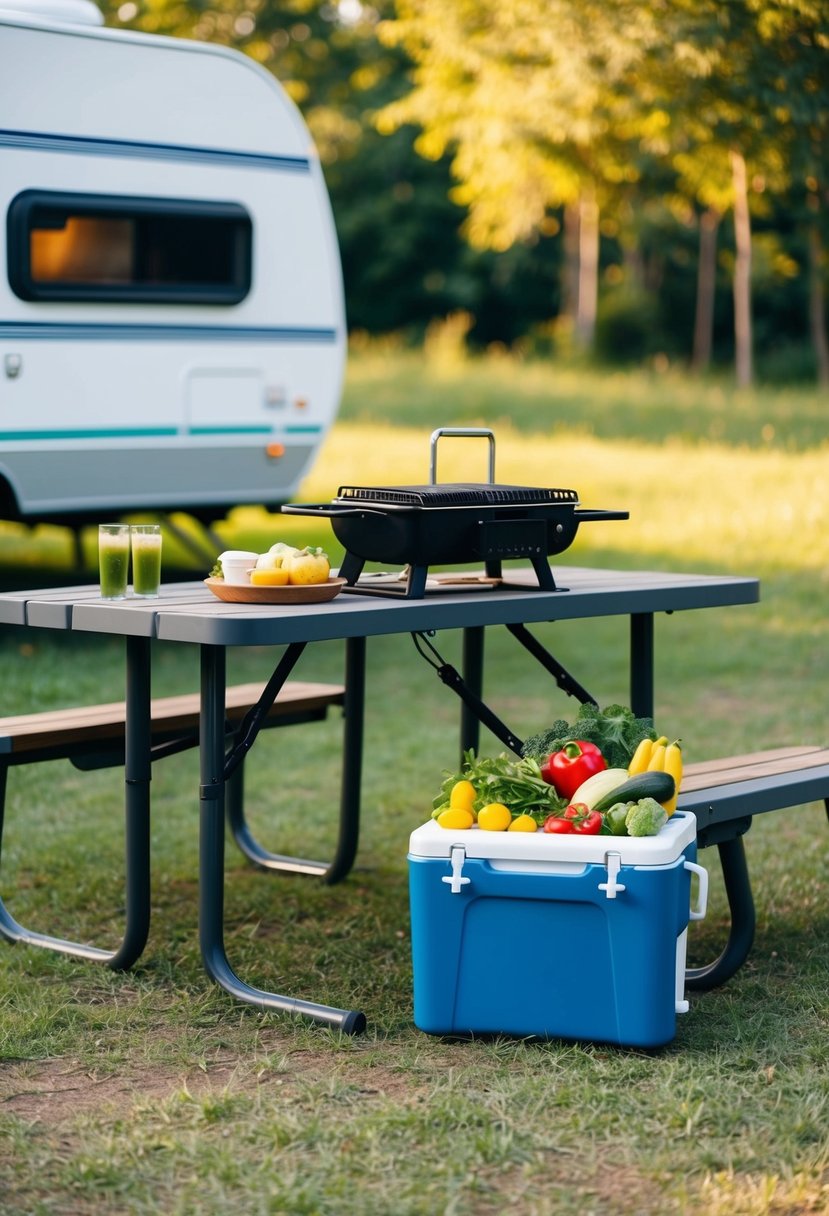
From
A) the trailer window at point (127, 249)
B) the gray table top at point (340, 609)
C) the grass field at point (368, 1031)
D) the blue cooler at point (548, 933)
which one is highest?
the trailer window at point (127, 249)

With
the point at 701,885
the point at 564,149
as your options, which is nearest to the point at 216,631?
the point at 701,885

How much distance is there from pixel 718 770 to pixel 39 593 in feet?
Result: 5.85

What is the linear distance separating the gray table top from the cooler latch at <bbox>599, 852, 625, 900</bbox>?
65 cm

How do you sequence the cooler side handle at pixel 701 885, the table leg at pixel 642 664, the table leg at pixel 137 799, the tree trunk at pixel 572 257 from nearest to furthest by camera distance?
the cooler side handle at pixel 701 885 → the table leg at pixel 137 799 → the table leg at pixel 642 664 → the tree trunk at pixel 572 257

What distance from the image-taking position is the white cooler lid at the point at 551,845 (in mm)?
3391

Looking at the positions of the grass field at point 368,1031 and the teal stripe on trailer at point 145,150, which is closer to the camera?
the grass field at point 368,1031

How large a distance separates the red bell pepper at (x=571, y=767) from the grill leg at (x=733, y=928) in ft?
1.51

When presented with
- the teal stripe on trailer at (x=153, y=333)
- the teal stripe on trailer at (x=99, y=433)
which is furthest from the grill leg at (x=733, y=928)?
the teal stripe on trailer at (x=153, y=333)

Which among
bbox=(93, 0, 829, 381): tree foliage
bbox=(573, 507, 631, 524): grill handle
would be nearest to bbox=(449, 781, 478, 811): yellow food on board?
bbox=(573, 507, 631, 524): grill handle

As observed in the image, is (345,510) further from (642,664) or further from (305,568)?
(642,664)

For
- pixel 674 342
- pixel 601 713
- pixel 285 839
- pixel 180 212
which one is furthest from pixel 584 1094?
pixel 674 342

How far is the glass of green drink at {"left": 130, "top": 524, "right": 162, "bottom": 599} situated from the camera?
3.88 metres

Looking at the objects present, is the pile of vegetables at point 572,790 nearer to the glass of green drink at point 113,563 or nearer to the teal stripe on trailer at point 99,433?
the glass of green drink at point 113,563

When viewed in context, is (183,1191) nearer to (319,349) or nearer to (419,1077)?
(419,1077)
